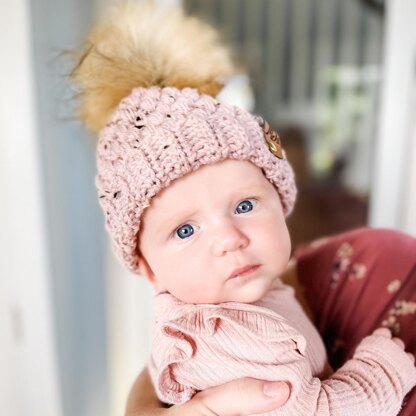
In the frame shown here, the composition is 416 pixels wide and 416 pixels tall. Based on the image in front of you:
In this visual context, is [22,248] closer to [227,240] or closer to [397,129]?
[227,240]

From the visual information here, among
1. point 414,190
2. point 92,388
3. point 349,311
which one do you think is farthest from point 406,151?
point 92,388

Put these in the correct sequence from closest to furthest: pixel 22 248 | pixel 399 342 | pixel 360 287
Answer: pixel 399 342
pixel 360 287
pixel 22 248

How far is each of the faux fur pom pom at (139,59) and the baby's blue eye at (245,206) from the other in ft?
0.69

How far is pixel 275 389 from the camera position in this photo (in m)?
0.50

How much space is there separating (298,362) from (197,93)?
38 cm

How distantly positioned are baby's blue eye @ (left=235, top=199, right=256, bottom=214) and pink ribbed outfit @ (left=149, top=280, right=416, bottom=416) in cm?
12

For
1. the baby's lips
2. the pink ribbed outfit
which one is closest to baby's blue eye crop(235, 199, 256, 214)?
the pink ribbed outfit

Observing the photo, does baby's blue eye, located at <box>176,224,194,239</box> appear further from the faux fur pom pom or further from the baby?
the faux fur pom pom

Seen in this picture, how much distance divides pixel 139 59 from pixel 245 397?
19.1 inches

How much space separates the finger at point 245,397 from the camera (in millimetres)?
502

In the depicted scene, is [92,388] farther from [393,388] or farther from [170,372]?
[393,388]

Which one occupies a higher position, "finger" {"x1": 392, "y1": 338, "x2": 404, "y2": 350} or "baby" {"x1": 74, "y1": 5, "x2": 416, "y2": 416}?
"baby" {"x1": 74, "y1": 5, "x2": 416, "y2": 416}

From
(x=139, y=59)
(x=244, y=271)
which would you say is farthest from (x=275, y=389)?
(x=139, y=59)

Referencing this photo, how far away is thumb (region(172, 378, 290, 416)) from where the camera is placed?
503mm
